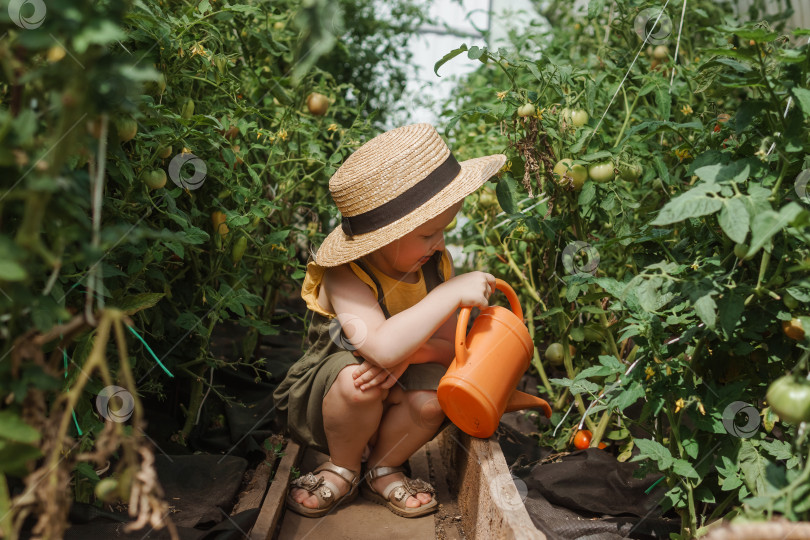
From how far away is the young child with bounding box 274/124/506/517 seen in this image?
54.9 inches

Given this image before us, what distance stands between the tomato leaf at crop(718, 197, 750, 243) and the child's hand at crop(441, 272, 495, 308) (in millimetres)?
582

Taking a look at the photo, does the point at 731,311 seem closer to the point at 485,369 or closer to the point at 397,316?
the point at 485,369

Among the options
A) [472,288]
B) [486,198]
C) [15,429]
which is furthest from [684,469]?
[486,198]

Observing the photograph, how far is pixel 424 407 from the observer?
59.9 inches

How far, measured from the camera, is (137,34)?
49.0 inches

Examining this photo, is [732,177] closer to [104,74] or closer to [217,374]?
[104,74]

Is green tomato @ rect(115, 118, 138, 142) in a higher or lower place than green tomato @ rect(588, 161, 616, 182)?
higher

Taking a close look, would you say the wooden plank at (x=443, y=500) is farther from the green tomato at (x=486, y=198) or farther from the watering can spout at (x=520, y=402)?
the green tomato at (x=486, y=198)

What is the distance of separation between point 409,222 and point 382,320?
24 cm

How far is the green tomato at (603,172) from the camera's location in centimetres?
144

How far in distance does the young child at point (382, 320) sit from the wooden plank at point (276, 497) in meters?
0.04

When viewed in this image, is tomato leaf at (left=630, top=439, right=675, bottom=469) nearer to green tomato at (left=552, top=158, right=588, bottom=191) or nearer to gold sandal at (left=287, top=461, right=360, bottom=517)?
green tomato at (left=552, top=158, right=588, bottom=191)

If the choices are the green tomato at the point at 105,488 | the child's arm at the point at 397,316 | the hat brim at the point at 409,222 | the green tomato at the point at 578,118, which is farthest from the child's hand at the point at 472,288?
the green tomato at the point at 105,488

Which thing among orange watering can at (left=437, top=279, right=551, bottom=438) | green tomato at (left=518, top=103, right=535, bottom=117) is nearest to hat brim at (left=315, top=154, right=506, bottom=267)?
green tomato at (left=518, top=103, right=535, bottom=117)
